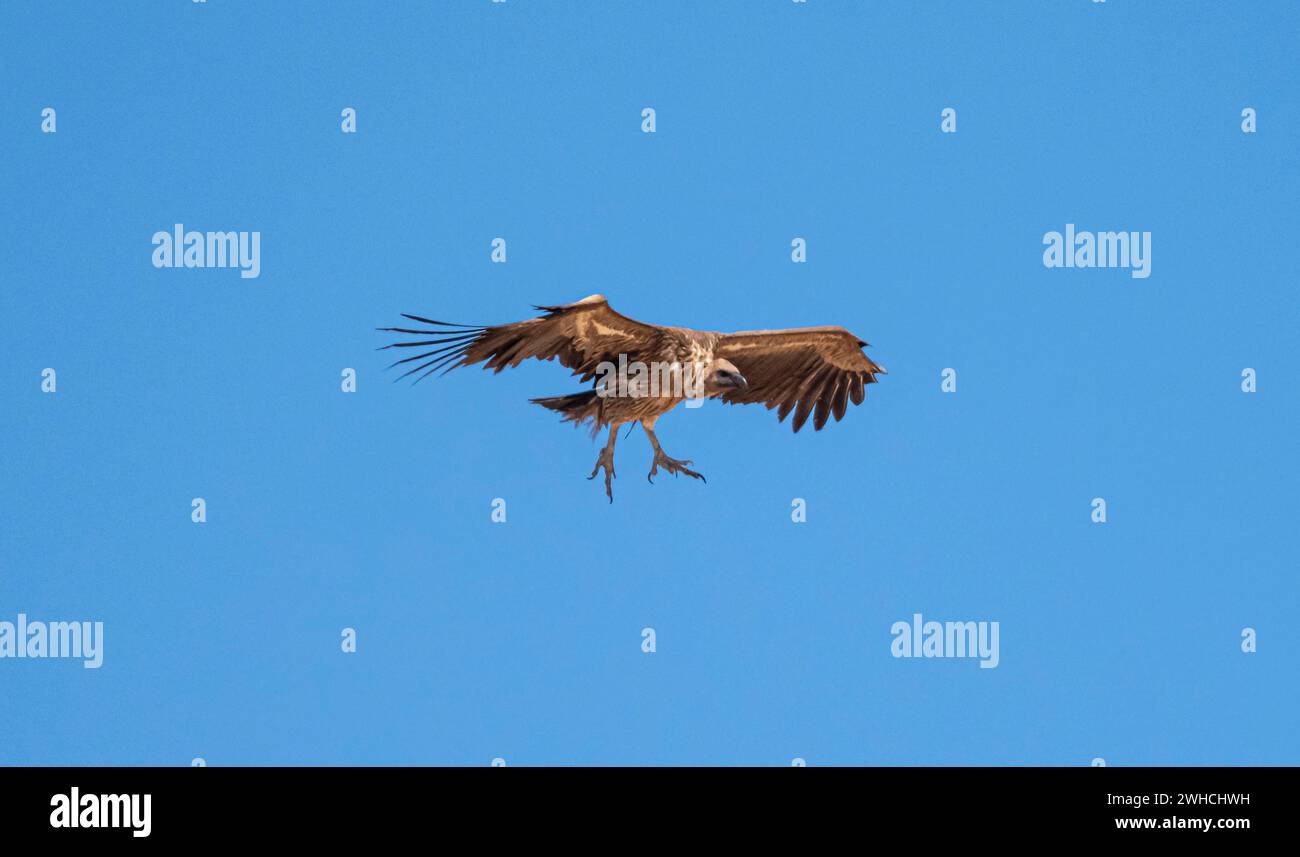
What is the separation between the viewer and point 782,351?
24875 mm

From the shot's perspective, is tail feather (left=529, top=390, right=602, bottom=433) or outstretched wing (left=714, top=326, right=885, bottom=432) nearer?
tail feather (left=529, top=390, right=602, bottom=433)

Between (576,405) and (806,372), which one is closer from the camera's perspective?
(576,405)

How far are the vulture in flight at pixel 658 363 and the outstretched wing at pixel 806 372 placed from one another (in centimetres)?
1

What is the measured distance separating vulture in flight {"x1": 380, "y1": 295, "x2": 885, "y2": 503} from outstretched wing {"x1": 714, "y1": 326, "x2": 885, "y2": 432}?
0.01 metres

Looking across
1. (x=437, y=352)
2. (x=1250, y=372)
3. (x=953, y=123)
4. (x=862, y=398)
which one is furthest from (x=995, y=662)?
(x=437, y=352)

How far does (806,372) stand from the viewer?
82.8 feet

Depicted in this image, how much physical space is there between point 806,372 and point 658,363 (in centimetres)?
275

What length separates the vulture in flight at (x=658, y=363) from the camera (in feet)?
71.2

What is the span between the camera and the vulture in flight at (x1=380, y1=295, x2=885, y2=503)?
71.2 feet

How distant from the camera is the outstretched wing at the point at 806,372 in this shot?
24734mm

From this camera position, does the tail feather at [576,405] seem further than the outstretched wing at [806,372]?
No

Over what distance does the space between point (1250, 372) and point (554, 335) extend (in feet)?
33.3

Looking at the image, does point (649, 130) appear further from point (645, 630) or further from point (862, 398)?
point (645, 630)
